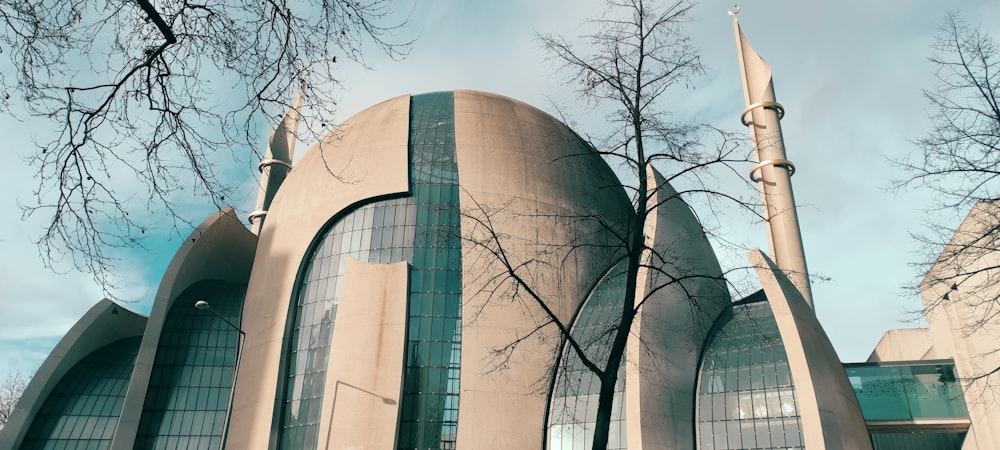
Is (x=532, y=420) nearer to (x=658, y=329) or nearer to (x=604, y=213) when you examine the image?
(x=658, y=329)

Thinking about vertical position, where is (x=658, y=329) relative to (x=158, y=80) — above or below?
above

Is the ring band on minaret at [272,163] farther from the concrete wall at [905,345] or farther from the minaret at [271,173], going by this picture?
the concrete wall at [905,345]

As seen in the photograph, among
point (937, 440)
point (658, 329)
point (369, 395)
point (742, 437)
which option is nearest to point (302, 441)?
point (369, 395)

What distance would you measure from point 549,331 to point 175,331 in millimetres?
15955

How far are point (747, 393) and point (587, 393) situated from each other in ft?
16.8

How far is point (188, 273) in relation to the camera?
1194 inches

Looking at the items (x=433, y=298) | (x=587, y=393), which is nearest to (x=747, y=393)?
(x=587, y=393)

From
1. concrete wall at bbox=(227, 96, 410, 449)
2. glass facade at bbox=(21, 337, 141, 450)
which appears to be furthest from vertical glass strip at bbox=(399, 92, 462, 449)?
glass facade at bbox=(21, 337, 141, 450)

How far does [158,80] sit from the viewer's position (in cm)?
723

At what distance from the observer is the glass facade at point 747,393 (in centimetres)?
Result: 2102

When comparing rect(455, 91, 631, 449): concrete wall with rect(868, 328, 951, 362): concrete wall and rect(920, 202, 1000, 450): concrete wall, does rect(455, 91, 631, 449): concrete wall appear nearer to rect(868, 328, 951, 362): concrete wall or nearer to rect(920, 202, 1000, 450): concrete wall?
rect(920, 202, 1000, 450): concrete wall

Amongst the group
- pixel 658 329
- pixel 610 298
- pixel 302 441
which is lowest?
pixel 302 441

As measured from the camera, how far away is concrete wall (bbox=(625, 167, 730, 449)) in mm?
21016

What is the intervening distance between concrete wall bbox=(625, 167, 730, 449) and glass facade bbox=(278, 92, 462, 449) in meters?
6.45
